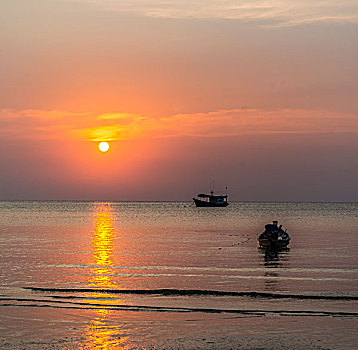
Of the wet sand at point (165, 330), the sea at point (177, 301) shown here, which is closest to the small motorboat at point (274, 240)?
the sea at point (177, 301)

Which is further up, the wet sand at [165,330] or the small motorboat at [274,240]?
the small motorboat at [274,240]

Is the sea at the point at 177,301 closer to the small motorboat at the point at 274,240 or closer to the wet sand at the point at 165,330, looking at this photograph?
the wet sand at the point at 165,330

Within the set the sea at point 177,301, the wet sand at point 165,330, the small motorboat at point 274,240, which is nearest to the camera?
the wet sand at point 165,330

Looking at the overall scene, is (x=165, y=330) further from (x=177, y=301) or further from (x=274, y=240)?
(x=274, y=240)

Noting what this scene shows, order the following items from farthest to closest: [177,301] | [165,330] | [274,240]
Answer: [274,240]
[177,301]
[165,330]

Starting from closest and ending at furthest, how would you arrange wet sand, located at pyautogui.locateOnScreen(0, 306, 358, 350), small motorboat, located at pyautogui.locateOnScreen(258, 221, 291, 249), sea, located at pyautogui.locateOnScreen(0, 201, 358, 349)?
wet sand, located at pyautogui.locateOnScreen(0, 306, 358, 350)
sea, located at pyautogui.locateOnScreen(0, 201, 358, 349)
small motorboat, located at pyautogui.locateOnScreen(258, 221, 291, 249)

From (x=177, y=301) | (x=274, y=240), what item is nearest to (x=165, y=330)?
(x=177, y=301)

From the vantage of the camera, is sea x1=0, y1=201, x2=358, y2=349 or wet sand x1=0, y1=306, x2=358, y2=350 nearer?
wet sand x1=0, y1=306, x2=358, y2=350

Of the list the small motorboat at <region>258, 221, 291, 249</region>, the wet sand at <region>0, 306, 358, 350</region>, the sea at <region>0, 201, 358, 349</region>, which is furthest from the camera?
the small motorboat at <region>258, 221, 291, 249</region>

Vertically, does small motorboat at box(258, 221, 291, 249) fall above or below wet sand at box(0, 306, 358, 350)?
above

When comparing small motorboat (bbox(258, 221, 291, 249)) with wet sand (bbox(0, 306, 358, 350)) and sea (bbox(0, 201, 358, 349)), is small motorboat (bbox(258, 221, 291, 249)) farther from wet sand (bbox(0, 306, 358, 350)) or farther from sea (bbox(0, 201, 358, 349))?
wet sand (bbox(0, 306, 358, 350))

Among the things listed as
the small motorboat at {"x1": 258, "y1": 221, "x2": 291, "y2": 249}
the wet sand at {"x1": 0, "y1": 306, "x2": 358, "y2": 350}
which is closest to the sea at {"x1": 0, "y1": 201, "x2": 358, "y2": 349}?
the wet sand at {"x1": 0, "y1": 306, "x2": 358, "y2": 350}

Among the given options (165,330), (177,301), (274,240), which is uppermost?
(274,240)

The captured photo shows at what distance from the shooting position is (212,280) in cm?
4366
